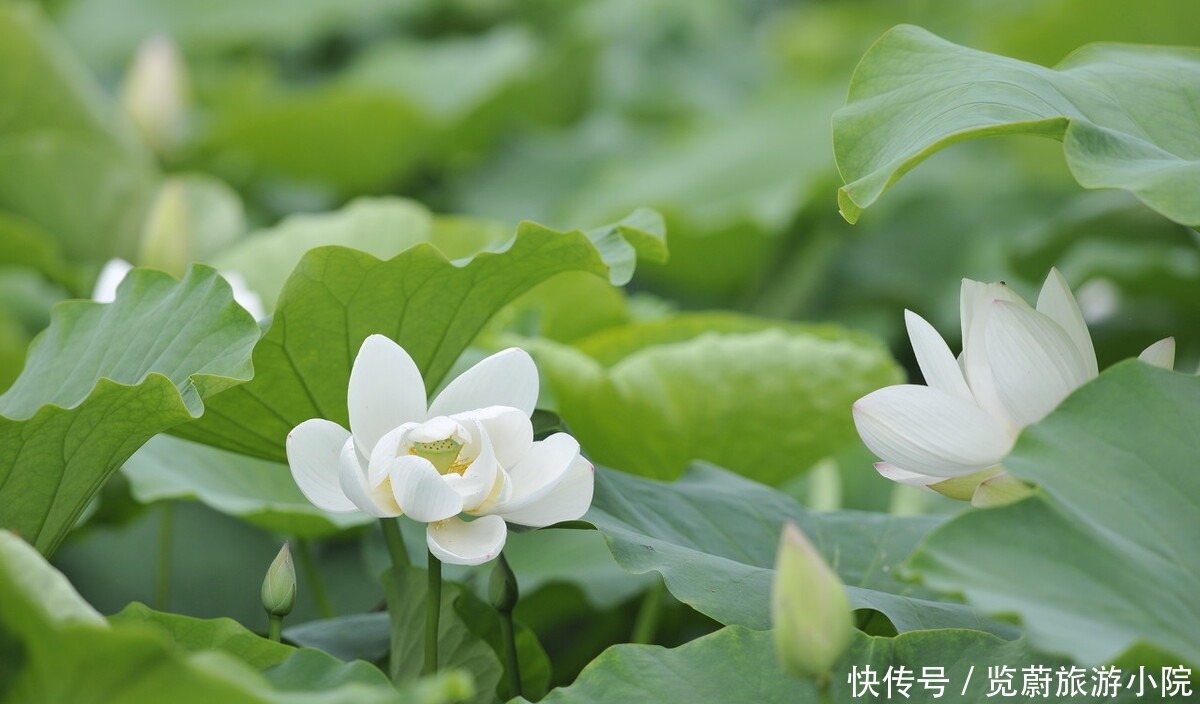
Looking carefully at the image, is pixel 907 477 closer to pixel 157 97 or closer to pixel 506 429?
pixel 506 429

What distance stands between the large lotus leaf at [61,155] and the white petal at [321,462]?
970mm

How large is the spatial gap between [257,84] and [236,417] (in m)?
1.54

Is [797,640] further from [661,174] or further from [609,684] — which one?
[661,174]

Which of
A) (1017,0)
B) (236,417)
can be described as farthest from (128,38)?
(236,417)

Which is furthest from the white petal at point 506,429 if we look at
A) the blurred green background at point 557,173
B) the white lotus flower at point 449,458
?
the blurred green background at point 557,173

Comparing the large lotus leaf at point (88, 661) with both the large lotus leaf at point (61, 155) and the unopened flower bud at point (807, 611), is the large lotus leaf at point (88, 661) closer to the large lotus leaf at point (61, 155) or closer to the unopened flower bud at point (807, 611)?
the unopened flower bud at point (807, 611)

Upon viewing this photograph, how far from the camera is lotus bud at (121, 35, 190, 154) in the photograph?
1.65 m

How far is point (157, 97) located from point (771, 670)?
1358 millimetres

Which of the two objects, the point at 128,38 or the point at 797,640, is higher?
the point at 797,640

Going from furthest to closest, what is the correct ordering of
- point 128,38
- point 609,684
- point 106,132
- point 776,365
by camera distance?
1. point 128,38
2. point 106,132
3. point 776,365
4. point 609,684

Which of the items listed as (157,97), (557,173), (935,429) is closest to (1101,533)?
(935,429)

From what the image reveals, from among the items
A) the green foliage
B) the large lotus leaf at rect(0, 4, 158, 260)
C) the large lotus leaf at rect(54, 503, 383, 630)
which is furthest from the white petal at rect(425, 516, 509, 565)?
the large lotus leaf at rect(0, 4, 158, 260)

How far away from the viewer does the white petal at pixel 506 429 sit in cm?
60

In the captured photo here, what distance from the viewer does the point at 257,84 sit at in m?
2.14
